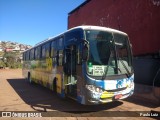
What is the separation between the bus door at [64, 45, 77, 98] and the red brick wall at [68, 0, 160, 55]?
523 cm

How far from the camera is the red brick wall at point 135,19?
1195 cm

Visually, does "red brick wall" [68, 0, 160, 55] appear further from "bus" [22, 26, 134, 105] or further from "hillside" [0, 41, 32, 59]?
"hillside" [0, 41, 32, 59]

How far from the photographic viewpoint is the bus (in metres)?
7.32

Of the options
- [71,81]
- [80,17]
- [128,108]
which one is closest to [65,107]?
[71,81]

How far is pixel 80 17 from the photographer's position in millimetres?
22000

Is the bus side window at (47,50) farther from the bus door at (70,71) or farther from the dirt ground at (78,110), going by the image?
the dirt ground at (78,110)

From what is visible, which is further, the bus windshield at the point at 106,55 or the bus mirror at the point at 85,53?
the bus windshield at the point at 106,55

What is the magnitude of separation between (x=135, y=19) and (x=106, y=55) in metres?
6.86

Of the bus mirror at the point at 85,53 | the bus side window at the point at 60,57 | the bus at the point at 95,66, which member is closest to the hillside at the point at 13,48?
the bus side window at the point at 60,57

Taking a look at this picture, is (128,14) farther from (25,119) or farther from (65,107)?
(25,119)

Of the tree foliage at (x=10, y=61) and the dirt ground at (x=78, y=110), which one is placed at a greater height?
the tree foliage at (x=10, y=61)

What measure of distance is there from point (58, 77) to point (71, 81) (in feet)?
4.32

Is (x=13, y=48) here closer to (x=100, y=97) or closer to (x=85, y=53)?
(x=85, y=53)

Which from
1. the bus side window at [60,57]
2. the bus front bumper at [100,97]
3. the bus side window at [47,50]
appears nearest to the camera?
the bus front bumper at [100,97]
